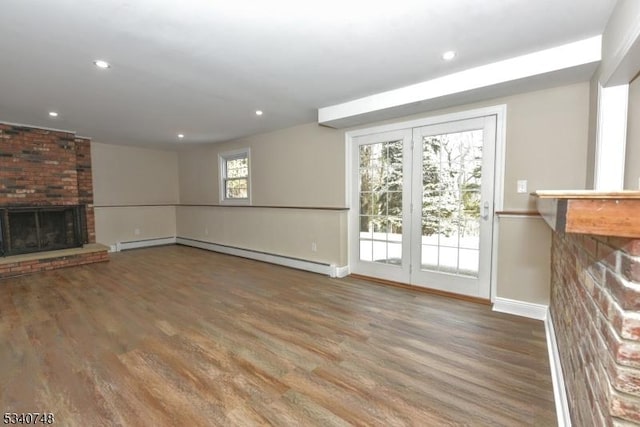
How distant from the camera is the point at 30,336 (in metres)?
2.33

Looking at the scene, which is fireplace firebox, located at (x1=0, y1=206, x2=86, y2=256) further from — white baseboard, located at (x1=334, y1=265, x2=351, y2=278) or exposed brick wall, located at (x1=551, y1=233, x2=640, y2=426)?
exposed brick wall, located at (x1=551, y1=233, x2=640, y2=426)

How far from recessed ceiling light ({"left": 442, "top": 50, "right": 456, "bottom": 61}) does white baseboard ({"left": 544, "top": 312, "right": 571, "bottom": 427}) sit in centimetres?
218

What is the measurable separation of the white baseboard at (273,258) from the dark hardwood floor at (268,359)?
685mm

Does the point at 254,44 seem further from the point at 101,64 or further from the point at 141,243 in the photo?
the point at 141,243

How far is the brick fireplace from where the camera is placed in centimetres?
427

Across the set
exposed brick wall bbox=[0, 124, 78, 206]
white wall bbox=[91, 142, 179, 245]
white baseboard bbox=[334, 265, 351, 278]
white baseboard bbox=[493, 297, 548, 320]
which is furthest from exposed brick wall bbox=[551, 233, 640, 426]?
white wall bbox=[91, 142, 179, 245]

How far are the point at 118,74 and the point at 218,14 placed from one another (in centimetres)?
143

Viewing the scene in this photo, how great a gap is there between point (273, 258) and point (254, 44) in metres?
3.40

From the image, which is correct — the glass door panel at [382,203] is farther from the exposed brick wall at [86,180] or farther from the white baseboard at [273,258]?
the exposed brick wall at [86,180]

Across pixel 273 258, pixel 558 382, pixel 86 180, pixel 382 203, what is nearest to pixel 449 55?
pixel 382 203

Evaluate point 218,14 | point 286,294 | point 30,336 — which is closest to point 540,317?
point 286,294

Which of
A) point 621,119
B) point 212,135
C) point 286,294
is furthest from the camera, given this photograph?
point 212,135

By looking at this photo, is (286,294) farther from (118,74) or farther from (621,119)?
(621,119)

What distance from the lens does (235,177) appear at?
5777mm
